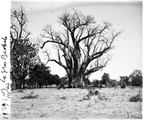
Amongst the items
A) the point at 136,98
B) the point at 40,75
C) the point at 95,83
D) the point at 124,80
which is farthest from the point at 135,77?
the point at 40,75

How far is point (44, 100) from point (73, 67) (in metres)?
0.54

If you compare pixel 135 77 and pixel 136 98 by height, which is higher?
pixel 135 77

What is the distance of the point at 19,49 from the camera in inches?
141

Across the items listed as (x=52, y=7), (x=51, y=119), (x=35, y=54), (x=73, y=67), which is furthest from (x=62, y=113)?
(x=52, y=7)

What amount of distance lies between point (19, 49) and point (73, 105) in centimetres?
96

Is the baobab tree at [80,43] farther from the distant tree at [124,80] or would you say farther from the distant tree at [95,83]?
the distant tree at [124,80]

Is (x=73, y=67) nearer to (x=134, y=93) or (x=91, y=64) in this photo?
(x=91, y=64)

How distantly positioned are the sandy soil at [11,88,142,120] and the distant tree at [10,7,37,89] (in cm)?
19

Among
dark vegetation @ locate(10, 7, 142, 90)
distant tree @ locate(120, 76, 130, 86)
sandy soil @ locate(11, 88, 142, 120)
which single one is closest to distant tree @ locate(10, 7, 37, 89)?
dark vegetation @ locate(10, 7, 142, 90)

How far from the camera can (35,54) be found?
3602 millimetres

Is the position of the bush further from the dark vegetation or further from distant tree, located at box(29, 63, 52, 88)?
distant tree, located at box(29, 63, 52, 88)

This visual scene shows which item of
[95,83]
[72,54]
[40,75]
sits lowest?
[95,83]

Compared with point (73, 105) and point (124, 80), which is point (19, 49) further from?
point (124, 80)

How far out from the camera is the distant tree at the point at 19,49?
3508 millimetres
